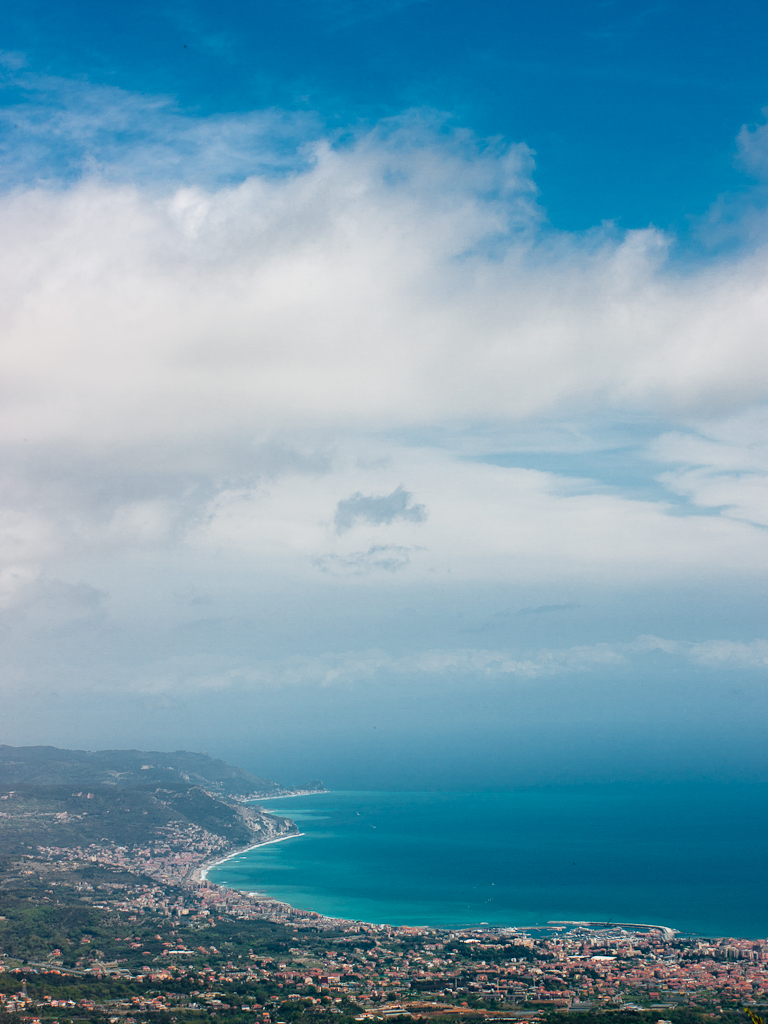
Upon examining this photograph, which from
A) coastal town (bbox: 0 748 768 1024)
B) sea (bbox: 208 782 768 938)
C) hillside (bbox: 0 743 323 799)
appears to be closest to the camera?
coastal town (bbox: 0 748 768 1024)

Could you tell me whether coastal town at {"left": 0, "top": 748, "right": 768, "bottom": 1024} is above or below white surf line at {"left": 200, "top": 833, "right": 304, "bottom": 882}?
above

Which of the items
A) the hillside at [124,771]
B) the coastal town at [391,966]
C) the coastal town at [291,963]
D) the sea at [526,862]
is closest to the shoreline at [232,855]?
the sea at [526,862]

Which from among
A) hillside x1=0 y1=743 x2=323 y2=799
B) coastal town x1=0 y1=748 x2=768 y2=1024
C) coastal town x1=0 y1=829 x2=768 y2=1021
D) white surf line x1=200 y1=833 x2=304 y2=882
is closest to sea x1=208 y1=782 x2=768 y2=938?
white surf line x1=200 y1=833 x2=304 y2=882

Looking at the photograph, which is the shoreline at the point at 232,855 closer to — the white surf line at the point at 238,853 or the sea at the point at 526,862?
the white surf line at the point at 238,853

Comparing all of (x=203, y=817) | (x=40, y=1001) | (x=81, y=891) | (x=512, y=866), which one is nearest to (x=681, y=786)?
(x=512, y=866)

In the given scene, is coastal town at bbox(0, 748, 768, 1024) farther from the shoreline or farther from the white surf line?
the white surf line

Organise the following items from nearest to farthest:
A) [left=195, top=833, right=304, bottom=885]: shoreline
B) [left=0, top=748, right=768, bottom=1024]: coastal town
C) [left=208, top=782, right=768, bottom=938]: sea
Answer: [left=0, top=748, right=768, bottom=1024]: coastal town
[left=208, top=782, right=768, bottom=938]: sea
[left=195, top=833, right=304, bottom=885]: shoreline

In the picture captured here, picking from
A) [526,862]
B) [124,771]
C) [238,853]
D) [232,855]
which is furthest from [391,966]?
[124,771]

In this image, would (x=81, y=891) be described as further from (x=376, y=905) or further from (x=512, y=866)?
(x=512, y=866)
